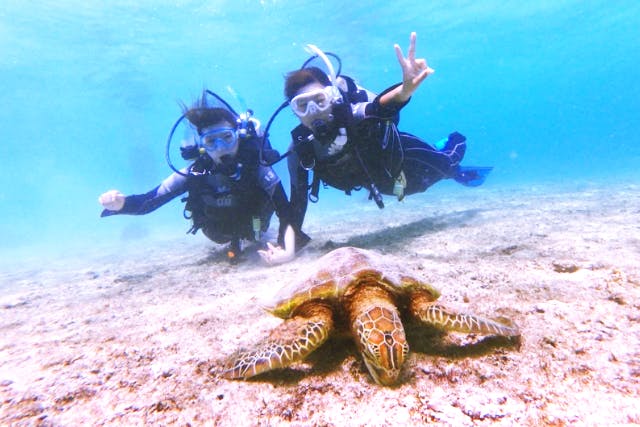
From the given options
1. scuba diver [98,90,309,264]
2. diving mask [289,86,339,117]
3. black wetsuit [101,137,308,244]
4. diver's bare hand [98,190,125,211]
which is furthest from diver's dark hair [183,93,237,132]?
diver's bare hand [98,190,125,211]

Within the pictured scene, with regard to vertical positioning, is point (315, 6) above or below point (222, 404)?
above

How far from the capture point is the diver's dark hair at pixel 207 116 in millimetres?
5492

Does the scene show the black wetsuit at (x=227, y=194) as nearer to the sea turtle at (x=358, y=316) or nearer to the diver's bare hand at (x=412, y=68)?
the diver's bare hand at (x=412, y=68)

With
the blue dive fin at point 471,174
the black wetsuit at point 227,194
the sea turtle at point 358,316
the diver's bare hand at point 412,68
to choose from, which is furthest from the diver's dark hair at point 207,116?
the blue dive fin at point 471,174

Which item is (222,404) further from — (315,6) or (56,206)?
(56,206)

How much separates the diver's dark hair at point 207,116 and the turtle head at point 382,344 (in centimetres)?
491

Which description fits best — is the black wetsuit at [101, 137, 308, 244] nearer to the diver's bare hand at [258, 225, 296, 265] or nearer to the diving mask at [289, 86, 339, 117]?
the diver's bare hand at [258, 225, 296, 265]

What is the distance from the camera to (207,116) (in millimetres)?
5516

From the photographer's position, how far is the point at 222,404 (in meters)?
1.66

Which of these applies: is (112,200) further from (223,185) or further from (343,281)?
(343,281)

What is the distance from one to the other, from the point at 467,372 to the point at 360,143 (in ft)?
12.9

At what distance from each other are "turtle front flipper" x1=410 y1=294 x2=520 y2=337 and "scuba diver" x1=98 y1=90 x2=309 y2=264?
11.3 ft

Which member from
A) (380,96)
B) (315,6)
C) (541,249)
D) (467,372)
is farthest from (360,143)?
(315,6)

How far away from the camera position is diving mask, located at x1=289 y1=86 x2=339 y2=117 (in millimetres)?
4734
